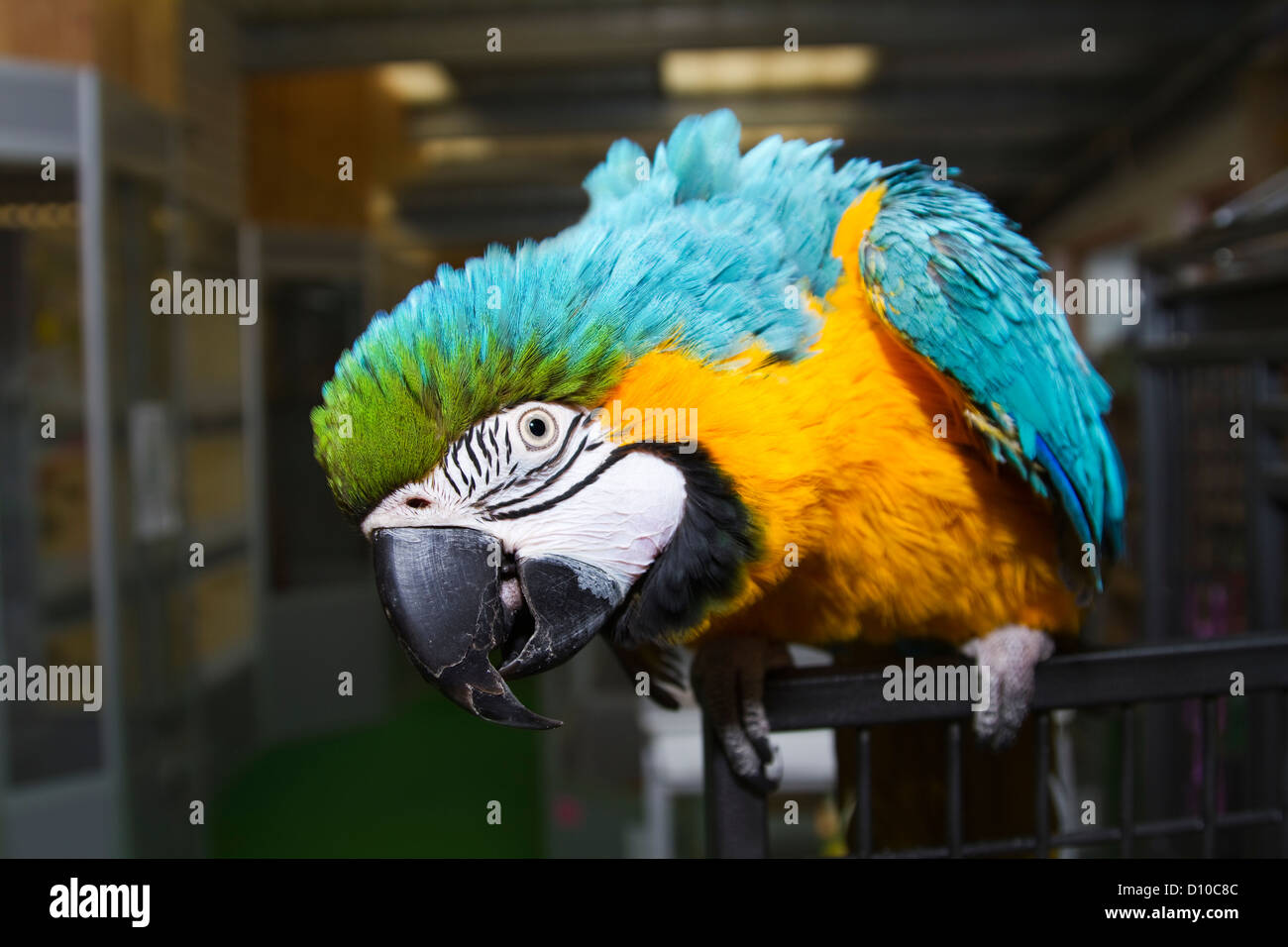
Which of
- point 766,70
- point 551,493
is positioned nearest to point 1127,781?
point 551,493

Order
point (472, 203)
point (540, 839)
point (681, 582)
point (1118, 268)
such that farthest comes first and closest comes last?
point (1118, 268)
point (472, 203)
point (540, 839)
point (681, 582)

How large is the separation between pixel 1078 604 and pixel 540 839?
2.70m

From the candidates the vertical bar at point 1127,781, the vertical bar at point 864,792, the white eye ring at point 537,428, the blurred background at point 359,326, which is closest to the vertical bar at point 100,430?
the blurred background at point 359,326

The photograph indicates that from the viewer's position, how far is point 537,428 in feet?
2.44

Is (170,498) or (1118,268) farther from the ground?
(1118,268)

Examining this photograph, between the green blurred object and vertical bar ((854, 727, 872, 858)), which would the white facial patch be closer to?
vertical bar ((854, 727, 872, 858))

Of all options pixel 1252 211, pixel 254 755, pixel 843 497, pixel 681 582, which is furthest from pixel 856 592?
pixel 254 755

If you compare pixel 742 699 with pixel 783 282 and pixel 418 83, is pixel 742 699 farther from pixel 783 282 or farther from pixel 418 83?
pixel 418 83

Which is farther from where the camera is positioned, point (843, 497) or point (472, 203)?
point (472, 203)

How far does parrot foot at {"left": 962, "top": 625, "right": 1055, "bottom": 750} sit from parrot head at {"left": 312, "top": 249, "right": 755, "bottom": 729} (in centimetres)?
37

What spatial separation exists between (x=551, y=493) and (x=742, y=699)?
329mm

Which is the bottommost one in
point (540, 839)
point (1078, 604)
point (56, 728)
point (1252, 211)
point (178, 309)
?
point (540, 839)

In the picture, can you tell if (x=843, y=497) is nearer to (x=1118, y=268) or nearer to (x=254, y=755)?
(x=254, y=755)

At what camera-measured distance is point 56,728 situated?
8.16 ft
